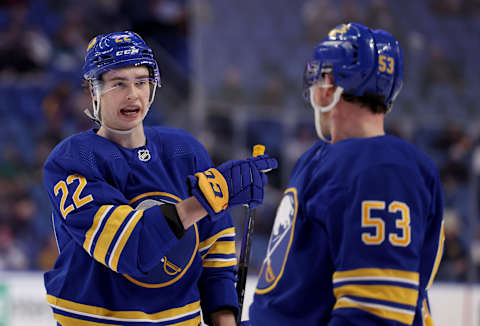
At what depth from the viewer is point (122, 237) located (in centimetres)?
128

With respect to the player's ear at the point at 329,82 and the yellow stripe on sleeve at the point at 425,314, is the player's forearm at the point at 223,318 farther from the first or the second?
the player's ear at the point at 329,82

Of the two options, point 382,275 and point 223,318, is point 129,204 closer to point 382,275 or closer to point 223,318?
point 223,318

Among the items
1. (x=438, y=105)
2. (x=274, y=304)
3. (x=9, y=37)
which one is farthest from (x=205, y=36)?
(x=274, y=304)

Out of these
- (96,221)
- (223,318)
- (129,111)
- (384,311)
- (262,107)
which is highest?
(129,111)

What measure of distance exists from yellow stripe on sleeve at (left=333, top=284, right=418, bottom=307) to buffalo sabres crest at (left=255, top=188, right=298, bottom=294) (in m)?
0.21

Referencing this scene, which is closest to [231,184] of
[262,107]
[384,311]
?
[384,311]

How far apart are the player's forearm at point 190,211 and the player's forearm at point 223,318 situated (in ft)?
1.17

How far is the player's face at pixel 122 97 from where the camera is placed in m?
1.42

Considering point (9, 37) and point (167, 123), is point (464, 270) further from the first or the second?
point (9, 37)

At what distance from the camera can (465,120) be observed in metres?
3.86

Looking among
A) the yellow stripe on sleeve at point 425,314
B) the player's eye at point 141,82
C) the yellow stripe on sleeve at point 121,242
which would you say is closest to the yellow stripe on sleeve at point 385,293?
the yellow stripe on sleeve at point 425,314

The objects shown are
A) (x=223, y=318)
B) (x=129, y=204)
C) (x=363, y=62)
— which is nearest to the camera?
(x=363, y=62)

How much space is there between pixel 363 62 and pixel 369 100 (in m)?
0.08

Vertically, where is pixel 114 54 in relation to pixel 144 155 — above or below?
above
